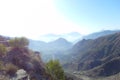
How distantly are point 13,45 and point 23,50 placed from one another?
12.3 ft

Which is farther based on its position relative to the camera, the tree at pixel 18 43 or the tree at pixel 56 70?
the tree at pixel 56 70

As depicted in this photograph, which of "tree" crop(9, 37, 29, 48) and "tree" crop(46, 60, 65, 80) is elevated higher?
"tree" crop(9, 37, 29, 48)

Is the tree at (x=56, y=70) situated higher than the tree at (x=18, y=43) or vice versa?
the tree at (x=18, y=43)

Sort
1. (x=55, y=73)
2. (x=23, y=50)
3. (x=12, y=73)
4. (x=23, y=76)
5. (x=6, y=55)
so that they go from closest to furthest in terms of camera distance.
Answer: (x=23, y=76) → (x=12, y=73) → (x=6, y=55) → (x=23, y=50) → (x=55, y=73)

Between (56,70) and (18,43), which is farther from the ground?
(18,43)

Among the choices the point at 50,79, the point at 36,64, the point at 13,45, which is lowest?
the point at 50,79

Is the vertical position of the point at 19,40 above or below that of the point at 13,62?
above

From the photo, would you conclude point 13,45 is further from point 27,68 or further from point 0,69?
point 0,69

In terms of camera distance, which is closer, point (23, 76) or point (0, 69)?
point (23, 76)

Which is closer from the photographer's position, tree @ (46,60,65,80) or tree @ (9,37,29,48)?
tree @ (9,37,29,48)

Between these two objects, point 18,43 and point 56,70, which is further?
point 56,70

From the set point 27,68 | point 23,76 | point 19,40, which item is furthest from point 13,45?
point 23,76

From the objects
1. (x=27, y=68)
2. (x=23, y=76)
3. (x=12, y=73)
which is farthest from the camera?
(x=27, y=68)

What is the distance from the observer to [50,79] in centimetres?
5972
